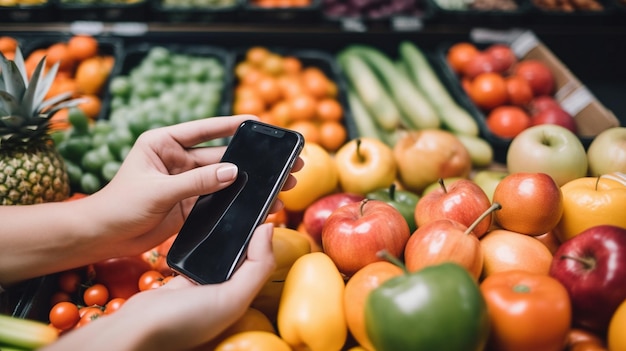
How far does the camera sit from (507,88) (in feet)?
6.71

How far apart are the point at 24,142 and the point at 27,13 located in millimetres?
1356

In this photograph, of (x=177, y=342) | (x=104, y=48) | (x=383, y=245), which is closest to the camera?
(x=177, y=342)

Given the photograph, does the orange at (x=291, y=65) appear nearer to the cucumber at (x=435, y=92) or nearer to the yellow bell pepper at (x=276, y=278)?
the cucumber at (x=435, y=92)

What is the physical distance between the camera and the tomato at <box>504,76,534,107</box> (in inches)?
78.9

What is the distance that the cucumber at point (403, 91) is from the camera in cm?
195

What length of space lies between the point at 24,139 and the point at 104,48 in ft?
3.73

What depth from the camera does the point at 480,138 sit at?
190 cm

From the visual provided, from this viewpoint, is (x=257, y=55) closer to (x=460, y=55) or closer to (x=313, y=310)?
Result: (x=460, y=55)

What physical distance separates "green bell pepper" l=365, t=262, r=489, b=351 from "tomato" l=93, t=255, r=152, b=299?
2.51 ft

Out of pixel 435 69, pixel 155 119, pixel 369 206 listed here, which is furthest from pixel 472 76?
pixel 155 119

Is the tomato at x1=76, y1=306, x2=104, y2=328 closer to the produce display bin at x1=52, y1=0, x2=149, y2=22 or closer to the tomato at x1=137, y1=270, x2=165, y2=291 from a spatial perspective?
the tomato at x1=137, y1=270, x2=165, y2=291

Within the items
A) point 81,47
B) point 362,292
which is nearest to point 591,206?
point 362,292

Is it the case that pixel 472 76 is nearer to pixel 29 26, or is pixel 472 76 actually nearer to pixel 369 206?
pixel 369 206

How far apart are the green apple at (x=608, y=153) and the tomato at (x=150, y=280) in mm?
1364
